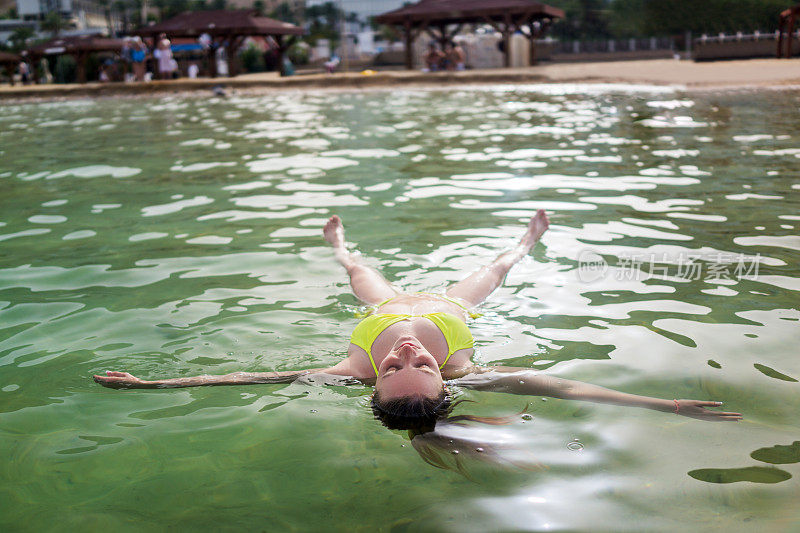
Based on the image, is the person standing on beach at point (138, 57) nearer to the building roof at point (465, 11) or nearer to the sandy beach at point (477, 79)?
the sandy beach at point (477, 79)

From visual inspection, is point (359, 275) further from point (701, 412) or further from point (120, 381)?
point (701, 412)

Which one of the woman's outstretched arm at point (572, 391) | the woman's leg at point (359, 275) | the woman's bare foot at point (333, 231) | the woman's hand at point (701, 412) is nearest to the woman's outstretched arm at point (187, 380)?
the woman's outstretched arm at point (572, 391)

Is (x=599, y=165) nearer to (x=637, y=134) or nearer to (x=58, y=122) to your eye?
(x=637, y=134)

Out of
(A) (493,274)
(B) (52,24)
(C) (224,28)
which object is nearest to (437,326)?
(A) (493,274)

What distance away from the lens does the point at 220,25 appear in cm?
2792

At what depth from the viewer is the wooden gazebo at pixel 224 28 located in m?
27.9

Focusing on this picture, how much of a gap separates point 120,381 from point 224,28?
2699 centimetres

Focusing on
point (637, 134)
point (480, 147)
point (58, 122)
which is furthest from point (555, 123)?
point (58, 122)

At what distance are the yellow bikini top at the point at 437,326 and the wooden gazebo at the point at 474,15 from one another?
2391cm

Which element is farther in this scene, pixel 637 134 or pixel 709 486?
pixel 637 134

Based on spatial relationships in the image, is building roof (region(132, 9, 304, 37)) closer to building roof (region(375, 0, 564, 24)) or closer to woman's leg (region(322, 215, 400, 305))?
building roof (region(375, 0, 564, 24))

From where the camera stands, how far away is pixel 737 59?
27594 mm

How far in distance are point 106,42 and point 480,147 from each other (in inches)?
985

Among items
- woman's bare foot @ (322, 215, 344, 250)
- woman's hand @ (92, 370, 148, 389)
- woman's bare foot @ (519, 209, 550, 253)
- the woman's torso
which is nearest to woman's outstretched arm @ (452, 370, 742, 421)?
the woman's torso
